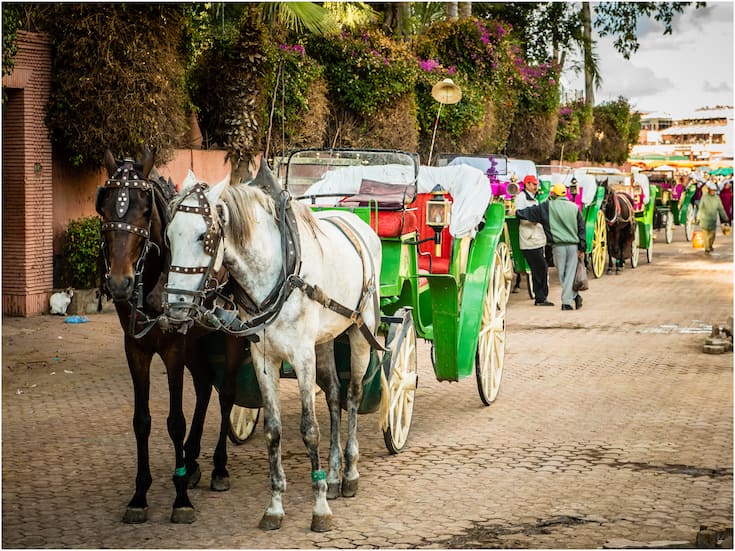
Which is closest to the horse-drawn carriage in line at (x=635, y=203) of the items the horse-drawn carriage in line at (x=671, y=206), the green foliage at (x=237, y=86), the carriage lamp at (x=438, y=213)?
the horse-drawn carriage in line at (x=671, y=206)

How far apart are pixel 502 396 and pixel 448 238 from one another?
1.67 metres

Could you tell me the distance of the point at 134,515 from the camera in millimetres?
5715

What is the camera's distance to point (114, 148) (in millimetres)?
13742

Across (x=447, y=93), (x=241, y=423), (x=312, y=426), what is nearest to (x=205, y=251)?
(x=312, y=426)

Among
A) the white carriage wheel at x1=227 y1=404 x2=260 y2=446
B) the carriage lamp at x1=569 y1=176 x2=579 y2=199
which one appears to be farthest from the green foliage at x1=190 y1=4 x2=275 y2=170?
the white carriage wheel at x1=227 y1=404 x2=260 y2=446

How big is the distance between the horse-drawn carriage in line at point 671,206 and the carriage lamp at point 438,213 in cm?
2218

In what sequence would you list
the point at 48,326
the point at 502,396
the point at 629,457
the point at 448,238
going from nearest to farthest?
the point at 629,457 < the point at 448,238 < the point at 502,396 < the point at 48,326

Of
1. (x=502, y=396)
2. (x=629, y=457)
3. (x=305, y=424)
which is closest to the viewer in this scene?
(x=305, y=424)

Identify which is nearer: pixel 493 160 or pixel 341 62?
pixel 493 160

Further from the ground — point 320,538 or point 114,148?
point 114,148

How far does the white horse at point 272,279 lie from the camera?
5.25m

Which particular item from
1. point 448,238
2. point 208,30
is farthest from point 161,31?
point 448,238

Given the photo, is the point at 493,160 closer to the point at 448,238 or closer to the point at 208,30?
the point at 208,30

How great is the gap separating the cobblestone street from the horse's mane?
1604 mm
